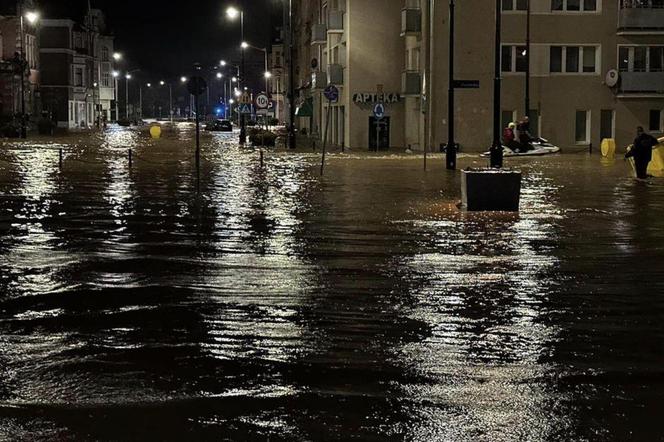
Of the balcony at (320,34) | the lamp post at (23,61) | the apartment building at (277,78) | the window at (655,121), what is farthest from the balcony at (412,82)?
the apartment building at (277,78)

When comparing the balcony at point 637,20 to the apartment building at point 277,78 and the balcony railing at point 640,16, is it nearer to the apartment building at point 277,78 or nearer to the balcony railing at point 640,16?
the balcony railing at point 640,16

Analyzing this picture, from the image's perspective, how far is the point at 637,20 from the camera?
2179 inches

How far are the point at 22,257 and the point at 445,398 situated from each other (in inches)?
338

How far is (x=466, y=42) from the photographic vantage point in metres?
54.0

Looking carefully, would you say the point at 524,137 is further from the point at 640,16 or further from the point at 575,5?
the point at 640,16

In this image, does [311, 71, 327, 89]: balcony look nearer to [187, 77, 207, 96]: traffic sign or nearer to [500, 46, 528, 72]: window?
[500, 46, 528, 72]: window

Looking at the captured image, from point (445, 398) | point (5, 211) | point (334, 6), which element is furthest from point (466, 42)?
point (445, 398)

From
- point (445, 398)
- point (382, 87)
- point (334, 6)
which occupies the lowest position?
point (445, 398)

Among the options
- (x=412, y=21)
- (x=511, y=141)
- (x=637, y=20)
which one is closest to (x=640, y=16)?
(x=637, y=20)

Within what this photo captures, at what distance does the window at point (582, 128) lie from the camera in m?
56.7

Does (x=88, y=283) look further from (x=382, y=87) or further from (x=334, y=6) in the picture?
(x=334, y=6)

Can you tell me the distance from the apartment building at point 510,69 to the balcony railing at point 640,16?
0.05 meters

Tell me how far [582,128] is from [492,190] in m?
37.9

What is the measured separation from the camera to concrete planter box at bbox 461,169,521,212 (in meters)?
20.8
